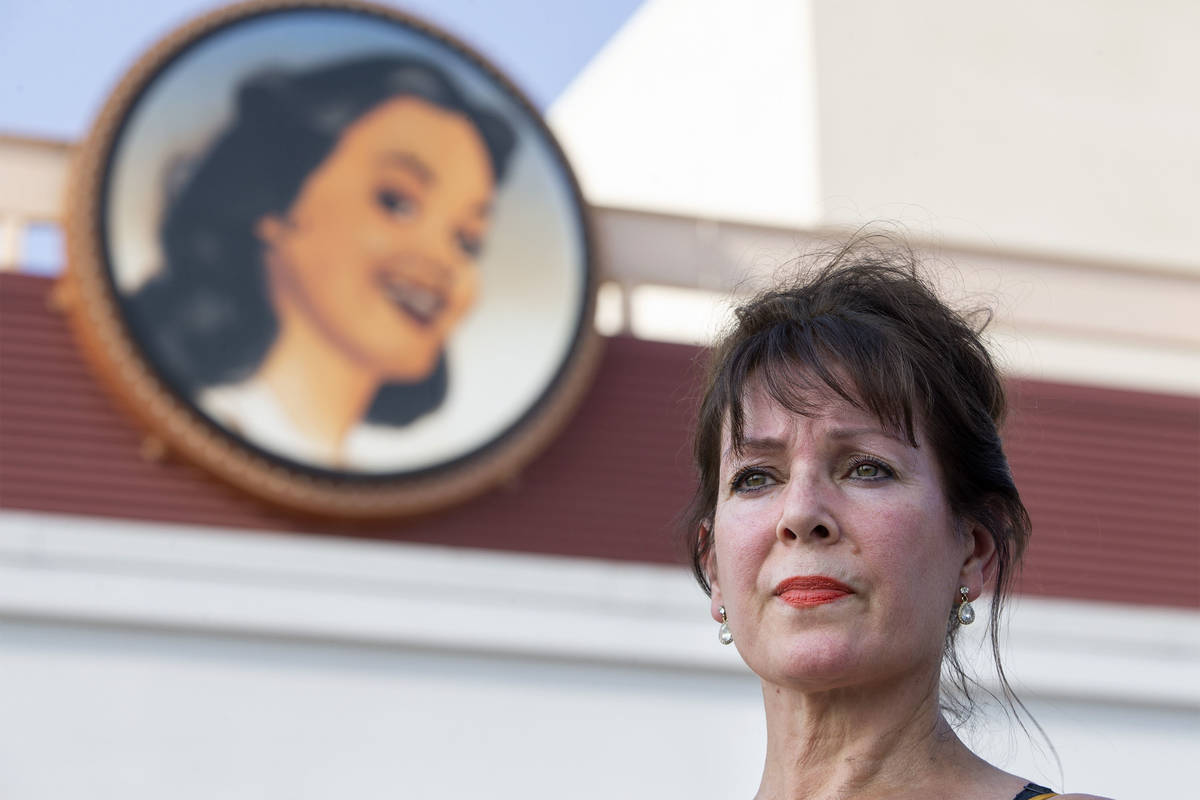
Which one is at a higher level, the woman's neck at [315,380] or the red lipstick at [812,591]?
the woman's neck at [315,380]

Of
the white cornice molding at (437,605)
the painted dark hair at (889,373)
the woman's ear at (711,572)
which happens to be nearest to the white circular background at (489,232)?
the white cornice molding at (437,605)

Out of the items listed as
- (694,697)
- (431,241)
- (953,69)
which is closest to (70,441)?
(431,241)

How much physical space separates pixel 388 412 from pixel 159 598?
1.08 meters

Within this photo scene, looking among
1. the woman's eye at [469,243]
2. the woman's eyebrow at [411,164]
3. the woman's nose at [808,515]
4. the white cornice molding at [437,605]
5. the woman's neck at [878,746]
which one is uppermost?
the woman's eyebrow at [411,164]

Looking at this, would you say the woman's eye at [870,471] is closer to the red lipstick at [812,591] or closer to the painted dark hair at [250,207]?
the red lipstick at [812,591]

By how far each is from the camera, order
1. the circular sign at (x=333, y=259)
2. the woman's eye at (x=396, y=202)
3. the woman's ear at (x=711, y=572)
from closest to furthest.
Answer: the woman's ear at (x=711, y=572)
the circular sign at (x=333, y=259)
the woman's eye at (x=396, y=202)

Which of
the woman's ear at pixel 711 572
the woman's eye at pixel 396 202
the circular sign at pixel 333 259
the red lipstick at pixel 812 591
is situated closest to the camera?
the red lipstick at pixel 812 591

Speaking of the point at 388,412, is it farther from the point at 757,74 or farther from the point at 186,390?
the point at 757,74

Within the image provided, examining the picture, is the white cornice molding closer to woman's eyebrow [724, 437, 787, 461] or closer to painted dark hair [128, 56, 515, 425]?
painted dark hair [128, 56, 515, 425]

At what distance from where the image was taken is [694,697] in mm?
6121

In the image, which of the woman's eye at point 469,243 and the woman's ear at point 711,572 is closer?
the woman's ear at point 711,572

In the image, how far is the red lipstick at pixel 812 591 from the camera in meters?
1.82

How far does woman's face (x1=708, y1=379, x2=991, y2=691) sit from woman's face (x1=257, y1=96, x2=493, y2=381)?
4550 millimetres

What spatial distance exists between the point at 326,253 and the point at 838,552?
4800mm
